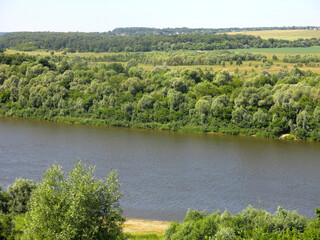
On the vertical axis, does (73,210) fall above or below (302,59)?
below

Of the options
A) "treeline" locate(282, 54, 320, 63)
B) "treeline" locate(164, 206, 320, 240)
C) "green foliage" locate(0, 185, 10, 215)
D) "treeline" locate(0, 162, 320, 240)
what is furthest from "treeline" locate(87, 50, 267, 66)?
"treeline" locate(0, 162, 320, 240)

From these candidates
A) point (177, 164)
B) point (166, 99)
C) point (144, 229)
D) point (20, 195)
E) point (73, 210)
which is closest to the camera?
point (73, 210)

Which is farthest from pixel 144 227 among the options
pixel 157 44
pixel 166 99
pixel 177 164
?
pixel 157 44

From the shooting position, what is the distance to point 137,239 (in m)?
14.8

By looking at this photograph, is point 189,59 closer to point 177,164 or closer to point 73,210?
point 177,164

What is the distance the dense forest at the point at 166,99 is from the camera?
30578mm

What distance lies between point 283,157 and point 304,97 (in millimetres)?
7808

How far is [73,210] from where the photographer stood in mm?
10516

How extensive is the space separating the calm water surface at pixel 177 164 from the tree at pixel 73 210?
6.11m

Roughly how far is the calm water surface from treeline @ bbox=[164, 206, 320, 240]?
381cm

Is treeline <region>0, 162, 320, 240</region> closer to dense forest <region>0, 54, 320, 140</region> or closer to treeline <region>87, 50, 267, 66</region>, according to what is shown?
dense forest <region>0, 54, 320, 140</region>

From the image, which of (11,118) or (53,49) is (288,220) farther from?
(53,49)

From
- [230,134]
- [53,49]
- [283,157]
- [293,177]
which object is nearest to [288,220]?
[293,177]

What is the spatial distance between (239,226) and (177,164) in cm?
1021
